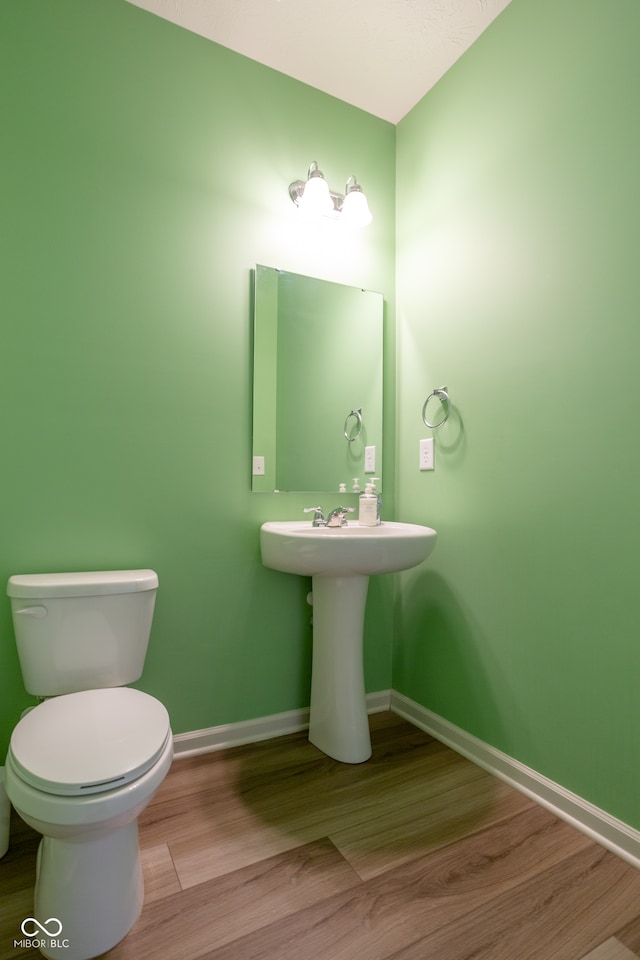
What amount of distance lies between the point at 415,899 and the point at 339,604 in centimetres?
80

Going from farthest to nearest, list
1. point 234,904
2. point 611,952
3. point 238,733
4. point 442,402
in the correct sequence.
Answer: point 442,402 < point 238,733 < point 234,904 < point 611,952

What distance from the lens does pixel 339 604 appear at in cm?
171

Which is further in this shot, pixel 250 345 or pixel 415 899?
pixel 250 345

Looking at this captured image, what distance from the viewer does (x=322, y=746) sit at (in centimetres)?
177

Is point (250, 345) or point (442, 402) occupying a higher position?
point (250, 345)

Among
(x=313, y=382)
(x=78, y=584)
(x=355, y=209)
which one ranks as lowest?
(x=78, y=584)

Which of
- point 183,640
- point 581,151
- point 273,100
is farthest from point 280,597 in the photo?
point 273,100

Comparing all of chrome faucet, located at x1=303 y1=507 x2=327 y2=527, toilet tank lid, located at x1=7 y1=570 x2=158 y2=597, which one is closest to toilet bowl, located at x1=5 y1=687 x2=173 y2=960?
toilet tank lid, located at x1=7 y1=570 x2=158 y2=597

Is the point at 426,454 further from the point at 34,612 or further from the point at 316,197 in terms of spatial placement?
the point at 34,612

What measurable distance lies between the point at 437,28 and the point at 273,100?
0.63 metres

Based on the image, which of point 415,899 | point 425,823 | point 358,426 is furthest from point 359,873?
point 358,426

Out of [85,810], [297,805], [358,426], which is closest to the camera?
[85,810]

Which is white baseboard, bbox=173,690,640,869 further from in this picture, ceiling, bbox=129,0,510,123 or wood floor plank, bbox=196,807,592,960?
ceiling, bbox=129,0,510,123

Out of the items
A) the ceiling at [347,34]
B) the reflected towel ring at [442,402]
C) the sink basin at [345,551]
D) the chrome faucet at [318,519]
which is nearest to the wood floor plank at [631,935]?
the sink basin at [345,551]
